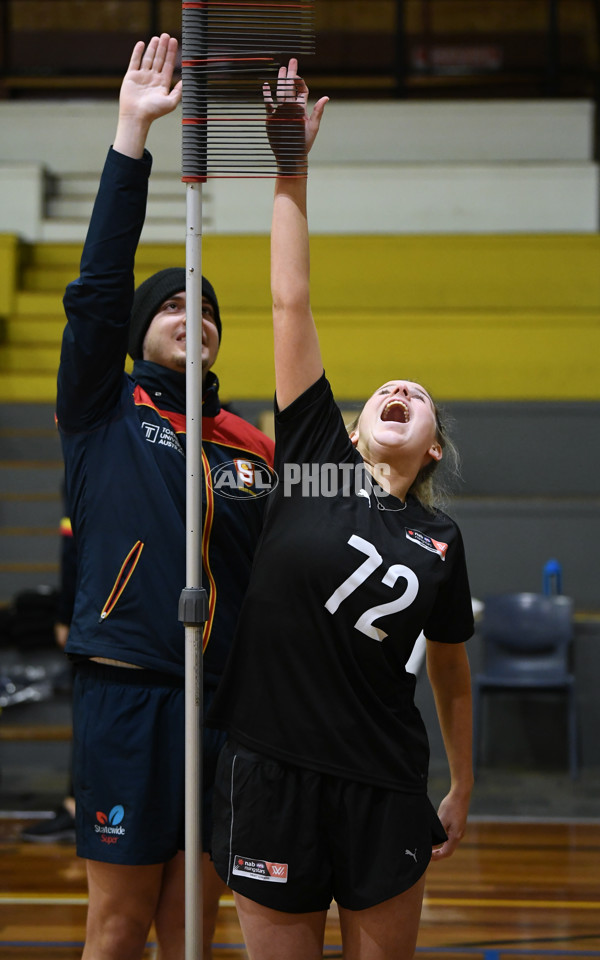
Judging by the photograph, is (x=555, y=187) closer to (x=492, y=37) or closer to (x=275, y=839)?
(x=492, y=37)

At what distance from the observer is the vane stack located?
135 cm

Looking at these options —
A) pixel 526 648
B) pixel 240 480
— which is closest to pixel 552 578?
pixel 526 648

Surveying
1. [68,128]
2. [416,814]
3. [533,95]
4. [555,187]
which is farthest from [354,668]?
[533,95]

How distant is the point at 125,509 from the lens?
1625mm

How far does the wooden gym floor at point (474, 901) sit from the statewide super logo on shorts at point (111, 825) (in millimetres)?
1343

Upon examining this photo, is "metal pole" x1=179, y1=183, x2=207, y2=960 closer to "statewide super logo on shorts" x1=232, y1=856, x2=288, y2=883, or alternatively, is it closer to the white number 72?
"statewide super logo on shorts" x1=232, y1=856, x2=288, y2=883

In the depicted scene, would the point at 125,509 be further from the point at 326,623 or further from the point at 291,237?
the point at 291,237

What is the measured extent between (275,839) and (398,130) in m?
6.63

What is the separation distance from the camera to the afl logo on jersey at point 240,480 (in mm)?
1676

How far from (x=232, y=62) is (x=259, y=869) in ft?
3.56

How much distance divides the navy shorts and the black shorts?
0.61ft

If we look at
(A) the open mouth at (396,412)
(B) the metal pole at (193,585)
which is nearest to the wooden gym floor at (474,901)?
(B) the metal pole at (193,585)

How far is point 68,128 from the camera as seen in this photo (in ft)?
24.1

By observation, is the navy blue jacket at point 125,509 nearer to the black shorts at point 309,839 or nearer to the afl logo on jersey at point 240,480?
the afl logo on jersey at point 240,480
